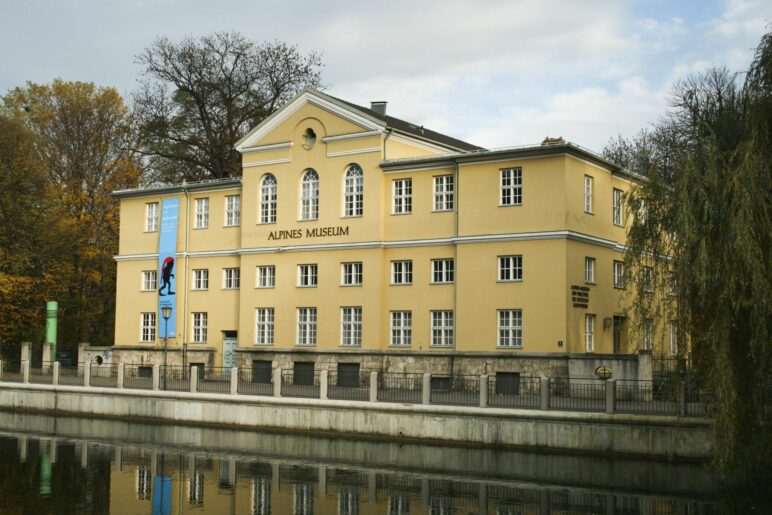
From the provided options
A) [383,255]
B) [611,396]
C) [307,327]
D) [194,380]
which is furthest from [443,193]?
[611,396]

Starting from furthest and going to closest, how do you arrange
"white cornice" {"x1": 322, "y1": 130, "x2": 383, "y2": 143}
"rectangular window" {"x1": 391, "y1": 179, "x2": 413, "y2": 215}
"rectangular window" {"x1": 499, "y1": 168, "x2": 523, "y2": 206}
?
"white cornice" {"x1": 322, "y1": 130, "x2": 383, "y2": 143} < "rectangular window" {"x1": 391, "y1": 179, "x2": 413, "y2": 215} < "rectangular window" {"x1": 499, "y1": 168, "x2": 523, "y2": 206}

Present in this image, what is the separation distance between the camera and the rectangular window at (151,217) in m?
46.2

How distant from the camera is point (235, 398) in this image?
32.6m

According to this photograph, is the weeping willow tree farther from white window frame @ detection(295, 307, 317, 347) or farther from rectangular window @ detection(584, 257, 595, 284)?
white window frame @ detection(295, 307, 317, 347)

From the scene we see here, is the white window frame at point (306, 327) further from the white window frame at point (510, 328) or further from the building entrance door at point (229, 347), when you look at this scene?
the white window frame at point (510, 328)

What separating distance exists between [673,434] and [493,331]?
36.9ft

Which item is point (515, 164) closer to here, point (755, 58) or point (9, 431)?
point (755, 58)

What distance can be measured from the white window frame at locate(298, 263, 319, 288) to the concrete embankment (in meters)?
8.60

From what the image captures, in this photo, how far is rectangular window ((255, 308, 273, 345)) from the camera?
41.3 metres

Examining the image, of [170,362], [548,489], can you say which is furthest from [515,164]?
[170,362]

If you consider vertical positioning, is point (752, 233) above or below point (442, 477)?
above

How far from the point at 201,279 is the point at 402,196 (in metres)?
11.7

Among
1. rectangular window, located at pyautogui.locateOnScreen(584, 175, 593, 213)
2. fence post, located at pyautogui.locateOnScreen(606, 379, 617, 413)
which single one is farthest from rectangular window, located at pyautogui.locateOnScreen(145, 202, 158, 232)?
fence post, located at pyautogui.locateOnScreen(606, 379, 617, 413)

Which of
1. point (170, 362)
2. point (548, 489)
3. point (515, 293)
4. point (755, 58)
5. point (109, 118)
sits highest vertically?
point (109, 118)
